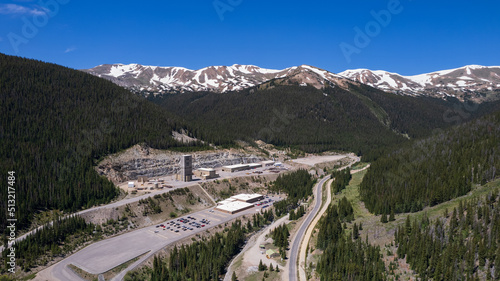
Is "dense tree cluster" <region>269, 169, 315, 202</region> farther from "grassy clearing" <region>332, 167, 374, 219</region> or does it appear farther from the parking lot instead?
the parking lot

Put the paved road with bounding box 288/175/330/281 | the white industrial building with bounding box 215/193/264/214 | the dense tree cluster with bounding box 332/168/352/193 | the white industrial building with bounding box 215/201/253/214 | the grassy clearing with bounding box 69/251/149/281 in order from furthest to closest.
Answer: the dense tree cluster with bounding box 332/168/352/193 < the white industrial building with bounding box 215/193/264/214 < the white industrial building with bounding box 215/201/253/214 < the paved road with bounding box 288/175/330/281 < the grassy clearing with bounding box 69/251/149/281

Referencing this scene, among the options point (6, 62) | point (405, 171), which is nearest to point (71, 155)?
point (6, 62)

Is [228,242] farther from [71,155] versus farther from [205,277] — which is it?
[71,155]

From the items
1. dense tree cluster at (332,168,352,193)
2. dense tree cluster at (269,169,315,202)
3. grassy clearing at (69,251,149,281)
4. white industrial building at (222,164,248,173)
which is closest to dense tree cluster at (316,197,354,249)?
dense tree cluster at (332,168,352,193)

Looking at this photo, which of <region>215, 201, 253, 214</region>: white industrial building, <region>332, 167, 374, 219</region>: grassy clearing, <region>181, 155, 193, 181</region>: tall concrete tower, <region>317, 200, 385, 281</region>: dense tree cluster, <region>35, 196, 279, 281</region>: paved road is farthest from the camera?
<region>181, 155, 193, 181</region>: tall concrete tower

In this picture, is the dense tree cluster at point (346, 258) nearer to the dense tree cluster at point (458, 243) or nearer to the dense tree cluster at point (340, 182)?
the dense tree cluster at point (458, 243)

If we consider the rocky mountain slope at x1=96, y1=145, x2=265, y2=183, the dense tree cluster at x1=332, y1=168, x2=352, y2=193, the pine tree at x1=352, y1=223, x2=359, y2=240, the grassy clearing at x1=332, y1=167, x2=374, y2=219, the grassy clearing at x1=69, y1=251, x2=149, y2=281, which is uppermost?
the rocky mountain slope at x1=96, y1=145, x2=265, y2=183

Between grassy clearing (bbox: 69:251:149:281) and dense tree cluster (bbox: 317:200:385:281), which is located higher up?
dense tree cluster (bbox: 317:200:385:281)
